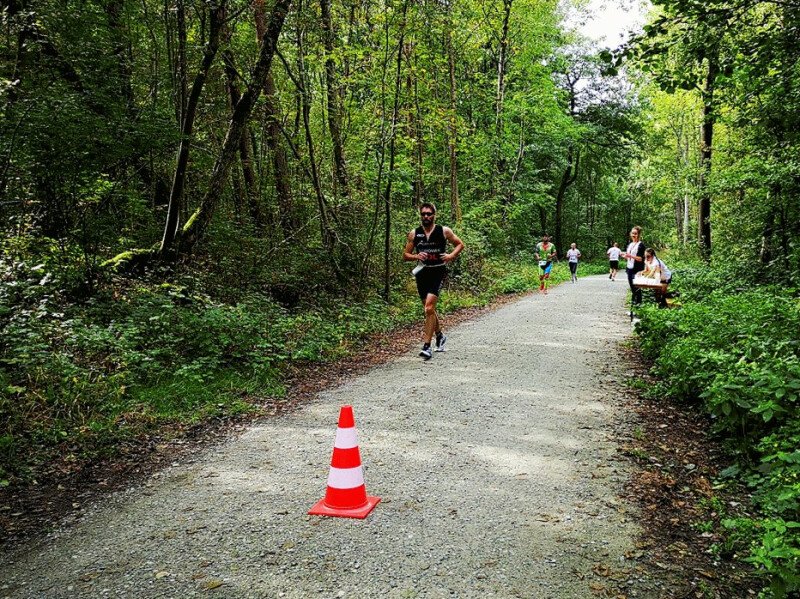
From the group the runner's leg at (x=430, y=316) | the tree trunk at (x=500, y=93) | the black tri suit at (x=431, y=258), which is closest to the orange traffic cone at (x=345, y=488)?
the runner's leg at (x=430, y=316)

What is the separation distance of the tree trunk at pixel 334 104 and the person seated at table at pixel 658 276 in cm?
740

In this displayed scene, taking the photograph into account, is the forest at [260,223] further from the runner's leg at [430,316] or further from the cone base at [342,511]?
the cone base at [342,511]

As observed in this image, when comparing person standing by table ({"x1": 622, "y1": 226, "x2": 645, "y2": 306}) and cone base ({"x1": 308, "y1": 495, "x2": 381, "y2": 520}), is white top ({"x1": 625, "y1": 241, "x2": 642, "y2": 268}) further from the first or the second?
cone base ({"x1": 308, "y1": 495, "x2": 381, "y2": 520})

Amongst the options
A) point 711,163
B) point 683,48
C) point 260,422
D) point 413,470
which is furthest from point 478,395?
point 711,163

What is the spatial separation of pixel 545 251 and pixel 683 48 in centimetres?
1370

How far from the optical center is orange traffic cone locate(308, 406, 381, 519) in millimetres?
3676

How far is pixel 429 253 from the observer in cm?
823

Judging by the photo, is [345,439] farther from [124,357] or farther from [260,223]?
[260,223]

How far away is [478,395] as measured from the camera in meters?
6.40

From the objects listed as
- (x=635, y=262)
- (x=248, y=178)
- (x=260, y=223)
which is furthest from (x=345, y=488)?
(x=248, y=178)

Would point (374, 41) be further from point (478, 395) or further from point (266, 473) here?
point (266, 473)

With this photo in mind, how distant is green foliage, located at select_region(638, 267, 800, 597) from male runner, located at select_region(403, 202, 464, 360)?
3.37 m

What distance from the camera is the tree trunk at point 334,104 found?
39.4 feet

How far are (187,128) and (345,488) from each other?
25.4 ft
